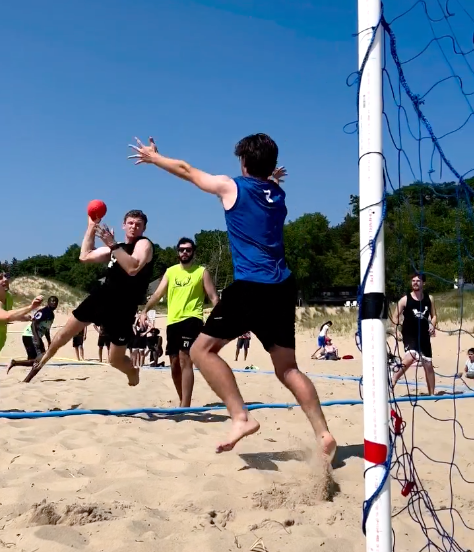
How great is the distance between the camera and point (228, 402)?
3635mm

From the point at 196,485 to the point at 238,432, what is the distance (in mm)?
380

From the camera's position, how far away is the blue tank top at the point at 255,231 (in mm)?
3582

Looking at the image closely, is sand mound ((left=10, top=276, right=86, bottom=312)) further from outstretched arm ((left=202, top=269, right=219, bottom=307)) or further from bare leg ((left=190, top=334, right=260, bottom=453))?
bare leg ((left=190, top=334, right=260, bottom=453))

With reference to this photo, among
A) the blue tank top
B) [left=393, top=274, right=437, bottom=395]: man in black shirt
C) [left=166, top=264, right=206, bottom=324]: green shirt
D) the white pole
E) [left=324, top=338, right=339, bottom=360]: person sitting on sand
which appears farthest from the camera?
[left=324, top=338, right=339, bottom=360]: person sitting on sand

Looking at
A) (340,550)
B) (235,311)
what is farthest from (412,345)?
(340,550)

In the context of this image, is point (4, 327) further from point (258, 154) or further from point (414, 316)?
point (414, 316)

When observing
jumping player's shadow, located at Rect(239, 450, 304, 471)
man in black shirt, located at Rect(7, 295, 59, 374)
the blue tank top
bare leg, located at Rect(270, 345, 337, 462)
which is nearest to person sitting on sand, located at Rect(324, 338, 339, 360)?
man in black shirt, located at Rect(7, 295, 59, 374)

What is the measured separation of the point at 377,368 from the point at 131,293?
355 centimetres

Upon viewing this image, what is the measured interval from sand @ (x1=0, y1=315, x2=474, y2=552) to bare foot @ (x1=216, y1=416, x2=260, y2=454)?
0.55 feet

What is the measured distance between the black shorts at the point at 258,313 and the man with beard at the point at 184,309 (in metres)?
2.03

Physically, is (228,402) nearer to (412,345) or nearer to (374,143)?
(374,143)

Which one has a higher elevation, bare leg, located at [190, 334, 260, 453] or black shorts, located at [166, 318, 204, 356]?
black shorts, located at [166, 318, 204, 356]

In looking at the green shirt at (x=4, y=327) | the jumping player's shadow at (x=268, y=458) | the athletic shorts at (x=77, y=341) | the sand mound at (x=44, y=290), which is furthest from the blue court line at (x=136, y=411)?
the sand mound at (x=44, y=290)

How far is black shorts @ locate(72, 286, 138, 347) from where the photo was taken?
5.39 metres
